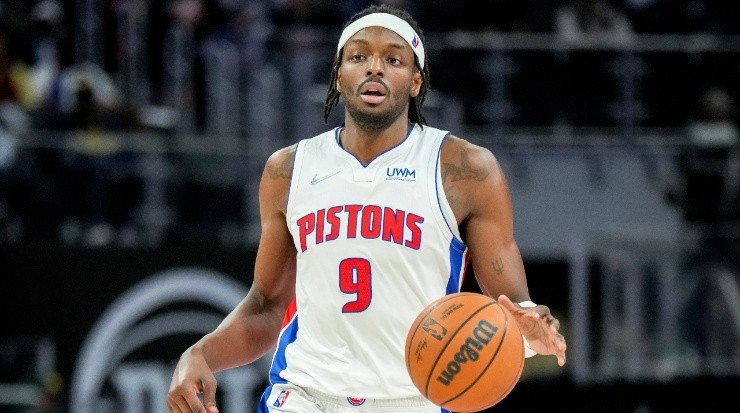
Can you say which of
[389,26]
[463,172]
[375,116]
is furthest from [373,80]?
[463,172]

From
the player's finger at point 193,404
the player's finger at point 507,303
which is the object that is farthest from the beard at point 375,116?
the player's finger at point 193,404

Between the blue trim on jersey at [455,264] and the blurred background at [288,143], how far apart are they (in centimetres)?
561

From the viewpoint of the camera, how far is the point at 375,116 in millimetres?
5863

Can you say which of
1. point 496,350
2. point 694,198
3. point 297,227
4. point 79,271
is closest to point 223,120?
point 79,271

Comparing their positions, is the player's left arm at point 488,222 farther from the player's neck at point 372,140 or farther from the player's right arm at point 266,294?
the player's right arm at point 266,294

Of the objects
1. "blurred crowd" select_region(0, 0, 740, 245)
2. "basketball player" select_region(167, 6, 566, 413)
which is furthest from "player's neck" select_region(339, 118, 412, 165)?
"blurred crowd" select_region(0, 0, 740, 245)

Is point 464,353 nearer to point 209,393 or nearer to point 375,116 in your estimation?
Result: point 209,393

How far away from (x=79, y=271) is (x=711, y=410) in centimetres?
561

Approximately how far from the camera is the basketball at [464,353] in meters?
5.14

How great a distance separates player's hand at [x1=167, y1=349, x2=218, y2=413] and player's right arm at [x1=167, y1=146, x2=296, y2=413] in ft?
0.53

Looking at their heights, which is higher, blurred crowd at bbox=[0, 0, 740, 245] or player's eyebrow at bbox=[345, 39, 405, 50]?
player's eyebrow at bbox=[345, 39, 405, 50]

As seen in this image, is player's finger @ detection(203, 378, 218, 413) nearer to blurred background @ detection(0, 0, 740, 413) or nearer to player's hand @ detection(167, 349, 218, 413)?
player's hand @ detection(167, 349, 218, 413)

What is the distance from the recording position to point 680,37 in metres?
14.5

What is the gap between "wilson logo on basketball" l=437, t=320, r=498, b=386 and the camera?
5.14 meters
